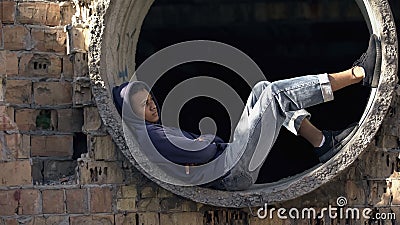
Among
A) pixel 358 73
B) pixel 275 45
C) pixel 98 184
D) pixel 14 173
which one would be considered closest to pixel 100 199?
pixel 98 184

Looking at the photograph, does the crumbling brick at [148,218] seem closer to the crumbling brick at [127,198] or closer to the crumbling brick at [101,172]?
the crumbling brick at [127,198]

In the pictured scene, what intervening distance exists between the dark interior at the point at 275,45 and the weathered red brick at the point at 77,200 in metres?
1.95

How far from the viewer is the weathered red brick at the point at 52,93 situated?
6398mm

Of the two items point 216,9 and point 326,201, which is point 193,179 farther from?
point 216,9

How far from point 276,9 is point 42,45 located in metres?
2.51

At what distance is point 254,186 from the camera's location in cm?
623

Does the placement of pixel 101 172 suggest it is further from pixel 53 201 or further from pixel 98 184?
pixel 53 201

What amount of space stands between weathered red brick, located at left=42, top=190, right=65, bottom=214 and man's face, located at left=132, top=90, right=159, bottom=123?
68 centimetres

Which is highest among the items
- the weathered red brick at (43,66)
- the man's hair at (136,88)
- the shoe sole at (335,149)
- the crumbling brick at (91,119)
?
the weathered red brick at (43,66)

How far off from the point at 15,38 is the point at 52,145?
691 mm

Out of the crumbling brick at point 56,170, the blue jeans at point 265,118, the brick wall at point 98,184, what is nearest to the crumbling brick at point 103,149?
the brick wall at point 98,184

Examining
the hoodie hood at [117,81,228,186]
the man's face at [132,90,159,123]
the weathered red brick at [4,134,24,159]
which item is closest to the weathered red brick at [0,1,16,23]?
the weathered red brick at [4,134,24,159]

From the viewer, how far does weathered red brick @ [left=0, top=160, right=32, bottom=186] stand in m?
6.19

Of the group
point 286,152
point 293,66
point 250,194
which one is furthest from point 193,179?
point 293,66
